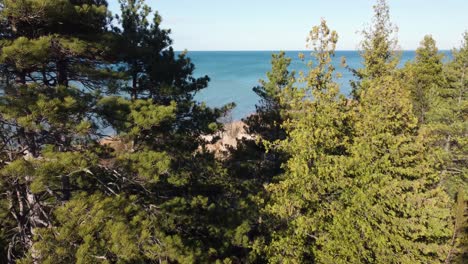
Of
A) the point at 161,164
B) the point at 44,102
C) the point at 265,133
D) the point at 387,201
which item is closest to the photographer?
the point at 44,102

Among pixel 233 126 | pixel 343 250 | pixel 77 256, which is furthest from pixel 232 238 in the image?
pixel 233 126

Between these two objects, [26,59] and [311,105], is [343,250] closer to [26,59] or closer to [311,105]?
[311,105]

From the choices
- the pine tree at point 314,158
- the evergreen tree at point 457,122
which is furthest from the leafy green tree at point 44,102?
the evergreen tree at point 457,122

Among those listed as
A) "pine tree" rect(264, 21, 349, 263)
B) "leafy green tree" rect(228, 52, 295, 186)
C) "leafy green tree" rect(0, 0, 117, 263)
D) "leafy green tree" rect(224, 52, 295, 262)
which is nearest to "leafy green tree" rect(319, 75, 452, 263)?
"pine tree" rect(264, 21, 349, 263)

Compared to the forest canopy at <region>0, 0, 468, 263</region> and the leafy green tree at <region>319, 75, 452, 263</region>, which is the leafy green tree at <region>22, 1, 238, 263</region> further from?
the leafy green tree at <region>319, 75, 452, 263</region>

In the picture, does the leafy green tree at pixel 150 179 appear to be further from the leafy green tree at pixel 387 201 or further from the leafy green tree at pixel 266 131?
the leafy green tree at pixel 266 131

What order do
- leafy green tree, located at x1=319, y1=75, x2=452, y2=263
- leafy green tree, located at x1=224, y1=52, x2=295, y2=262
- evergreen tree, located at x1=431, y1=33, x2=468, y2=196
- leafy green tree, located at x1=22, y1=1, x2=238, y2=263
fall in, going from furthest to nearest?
1. evergreen tree, located at x1=431, y1=33, x2=468, y2=196
2. leafy green tree, located at x1=224, y1=52, x2=295, y2=262
3. leafy green tree, located at x1=319, y1=75, x2=452, y2=263
4. leafy green tree, located at x1=22, y1=1, x2=238, y2=263

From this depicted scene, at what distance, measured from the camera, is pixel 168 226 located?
945cm

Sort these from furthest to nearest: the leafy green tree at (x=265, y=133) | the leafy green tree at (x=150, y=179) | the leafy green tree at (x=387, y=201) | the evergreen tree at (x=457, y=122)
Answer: the evergreen tree at (x=457, y=122) < the leafy green tree at (x=265, y=133) < the leafy green tree at (x=387, y=201) < the leafy green tree at (x=150, y=179)

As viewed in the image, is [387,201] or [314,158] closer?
[387,201]

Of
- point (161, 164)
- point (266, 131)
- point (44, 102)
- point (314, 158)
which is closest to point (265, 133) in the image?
point (266, 131)

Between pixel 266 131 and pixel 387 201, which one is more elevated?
pixel 266 131

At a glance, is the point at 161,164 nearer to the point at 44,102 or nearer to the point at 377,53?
the point at 44,102

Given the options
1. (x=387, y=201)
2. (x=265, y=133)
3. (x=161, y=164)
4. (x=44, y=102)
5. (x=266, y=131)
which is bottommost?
(x=387, y=201)
